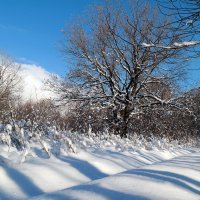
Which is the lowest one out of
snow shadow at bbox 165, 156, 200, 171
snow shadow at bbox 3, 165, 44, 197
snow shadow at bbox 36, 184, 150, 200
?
snow shadow at bbox 3, 165, 44, 197

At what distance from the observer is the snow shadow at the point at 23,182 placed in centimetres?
323

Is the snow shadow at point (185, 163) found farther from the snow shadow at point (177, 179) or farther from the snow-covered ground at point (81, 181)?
the snow shadow at point (177, 179)

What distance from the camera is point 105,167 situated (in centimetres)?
497

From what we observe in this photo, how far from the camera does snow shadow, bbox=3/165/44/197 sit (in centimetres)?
323

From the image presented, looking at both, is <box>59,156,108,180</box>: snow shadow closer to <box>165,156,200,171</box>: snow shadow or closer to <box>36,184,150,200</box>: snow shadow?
<box>36,184,150,200</box>: snow shadow

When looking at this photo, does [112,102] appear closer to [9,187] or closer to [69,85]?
[69,85]

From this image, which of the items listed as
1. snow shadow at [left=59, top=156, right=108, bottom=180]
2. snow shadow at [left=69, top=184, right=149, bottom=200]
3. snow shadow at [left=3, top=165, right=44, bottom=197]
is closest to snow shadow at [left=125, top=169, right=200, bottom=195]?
snow shadow at [left=59, top=156, right=108, bottom=180]

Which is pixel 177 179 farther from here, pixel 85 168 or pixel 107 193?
pixel 85 168

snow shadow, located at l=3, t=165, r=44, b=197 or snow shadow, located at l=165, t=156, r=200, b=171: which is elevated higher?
snow shadow, located at l=165, t=156, r=200, b=171

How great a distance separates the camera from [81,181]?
157 inches

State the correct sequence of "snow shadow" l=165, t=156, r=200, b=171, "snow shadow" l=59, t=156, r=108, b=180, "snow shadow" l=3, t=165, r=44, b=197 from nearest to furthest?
"snow shadow" l=3, t=165, r=44, b=197, "snow shadow" l=59, t=156, r=108, b=180, "snow shadow" l=165, t=156, r=200, b=171

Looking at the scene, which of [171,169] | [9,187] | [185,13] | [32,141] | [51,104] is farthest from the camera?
[51,104]

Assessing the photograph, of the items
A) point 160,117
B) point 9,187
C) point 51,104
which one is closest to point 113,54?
point 51,104

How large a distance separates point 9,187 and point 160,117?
1654cm
